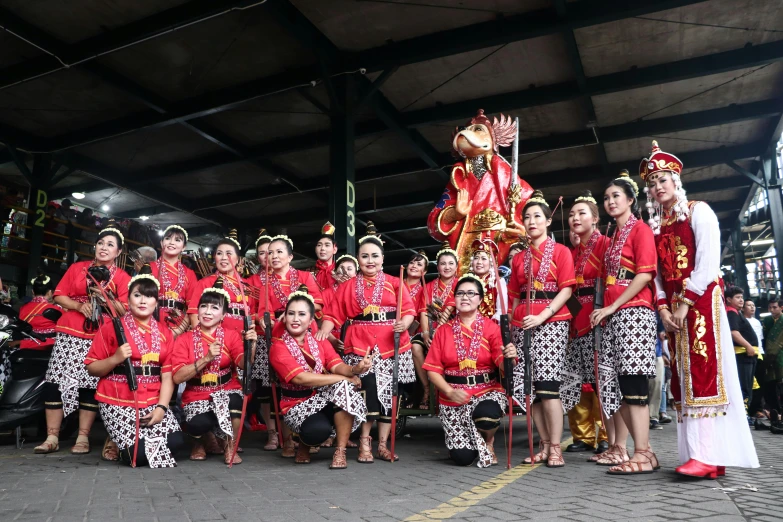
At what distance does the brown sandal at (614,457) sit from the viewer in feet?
15.1

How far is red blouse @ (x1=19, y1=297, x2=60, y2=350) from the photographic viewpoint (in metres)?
6.34

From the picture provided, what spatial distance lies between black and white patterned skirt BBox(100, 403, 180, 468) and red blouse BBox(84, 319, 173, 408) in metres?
0.06

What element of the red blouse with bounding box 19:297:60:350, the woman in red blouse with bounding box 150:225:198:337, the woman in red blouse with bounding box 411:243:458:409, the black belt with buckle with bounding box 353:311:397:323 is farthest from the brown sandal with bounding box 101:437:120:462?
the woman in red blouse with bounding box 411:243:458:409

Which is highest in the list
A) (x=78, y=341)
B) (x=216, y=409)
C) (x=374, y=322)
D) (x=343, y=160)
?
(x=343, y=160)

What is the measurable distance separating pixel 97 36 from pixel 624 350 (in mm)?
8808

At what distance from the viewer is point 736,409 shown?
157 inches

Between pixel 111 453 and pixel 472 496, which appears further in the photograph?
pixel 111 453

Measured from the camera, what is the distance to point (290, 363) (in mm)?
4738

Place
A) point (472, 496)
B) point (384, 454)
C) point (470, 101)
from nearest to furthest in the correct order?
point (472, 496) < point (384, 454) < point (470, 101)

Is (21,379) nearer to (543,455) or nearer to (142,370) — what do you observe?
(142,370)

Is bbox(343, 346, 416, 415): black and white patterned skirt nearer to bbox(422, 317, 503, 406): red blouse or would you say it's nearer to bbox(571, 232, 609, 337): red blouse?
bbox(422, 317, 503, 406): red blouse

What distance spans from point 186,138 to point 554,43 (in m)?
7.89

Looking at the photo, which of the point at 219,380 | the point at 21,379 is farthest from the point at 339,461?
the point at 21,379

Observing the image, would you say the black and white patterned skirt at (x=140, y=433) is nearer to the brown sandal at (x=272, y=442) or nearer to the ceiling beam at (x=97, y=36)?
the brown sandal at (x=272, y=442)
